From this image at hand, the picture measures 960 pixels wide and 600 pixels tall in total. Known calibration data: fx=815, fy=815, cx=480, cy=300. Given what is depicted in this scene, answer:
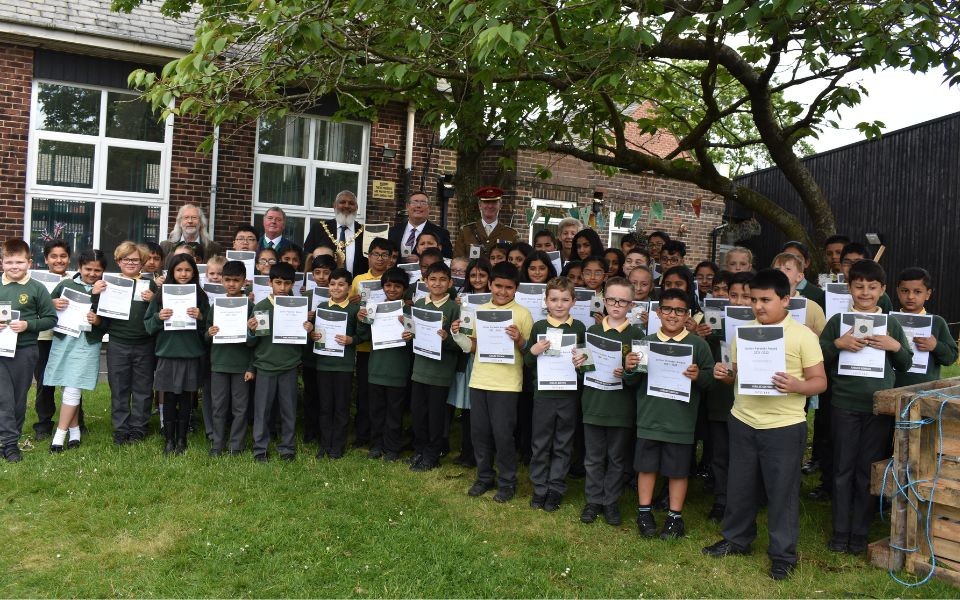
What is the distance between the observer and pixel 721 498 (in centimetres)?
614

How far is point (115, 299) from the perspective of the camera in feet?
23.6

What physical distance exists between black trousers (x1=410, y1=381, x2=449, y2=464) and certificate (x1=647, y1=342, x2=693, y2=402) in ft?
6.85

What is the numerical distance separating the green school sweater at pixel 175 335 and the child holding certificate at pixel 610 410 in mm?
3524

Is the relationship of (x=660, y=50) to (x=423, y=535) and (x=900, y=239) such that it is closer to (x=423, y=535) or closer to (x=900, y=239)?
(x=423, y=535)

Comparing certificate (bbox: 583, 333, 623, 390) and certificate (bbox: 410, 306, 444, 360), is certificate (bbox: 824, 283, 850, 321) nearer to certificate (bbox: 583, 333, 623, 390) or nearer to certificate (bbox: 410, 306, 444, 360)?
certificate (bbox: 583, 333, 623, 390)

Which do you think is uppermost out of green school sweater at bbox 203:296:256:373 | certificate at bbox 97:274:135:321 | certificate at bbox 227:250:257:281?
certificate at bbox 227:250:257:281

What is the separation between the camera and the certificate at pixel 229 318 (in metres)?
6.93

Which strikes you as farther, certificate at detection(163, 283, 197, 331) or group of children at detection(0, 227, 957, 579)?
certificate at detection(163, 283, 197, 331)

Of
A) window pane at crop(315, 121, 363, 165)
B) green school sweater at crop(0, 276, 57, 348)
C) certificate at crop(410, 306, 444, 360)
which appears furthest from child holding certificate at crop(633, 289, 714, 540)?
window pane at crop(315, 121, 363, 165)

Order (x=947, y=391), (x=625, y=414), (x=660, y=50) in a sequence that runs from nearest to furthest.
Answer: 1. (x=947, y=391)
2. (x=625, y=414)
3. (x=660, y=50)

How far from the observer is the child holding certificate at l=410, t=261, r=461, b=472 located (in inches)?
273

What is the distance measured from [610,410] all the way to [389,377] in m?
2.16

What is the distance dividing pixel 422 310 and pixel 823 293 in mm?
3344

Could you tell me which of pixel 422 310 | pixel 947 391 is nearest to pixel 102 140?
pixel 422 310
